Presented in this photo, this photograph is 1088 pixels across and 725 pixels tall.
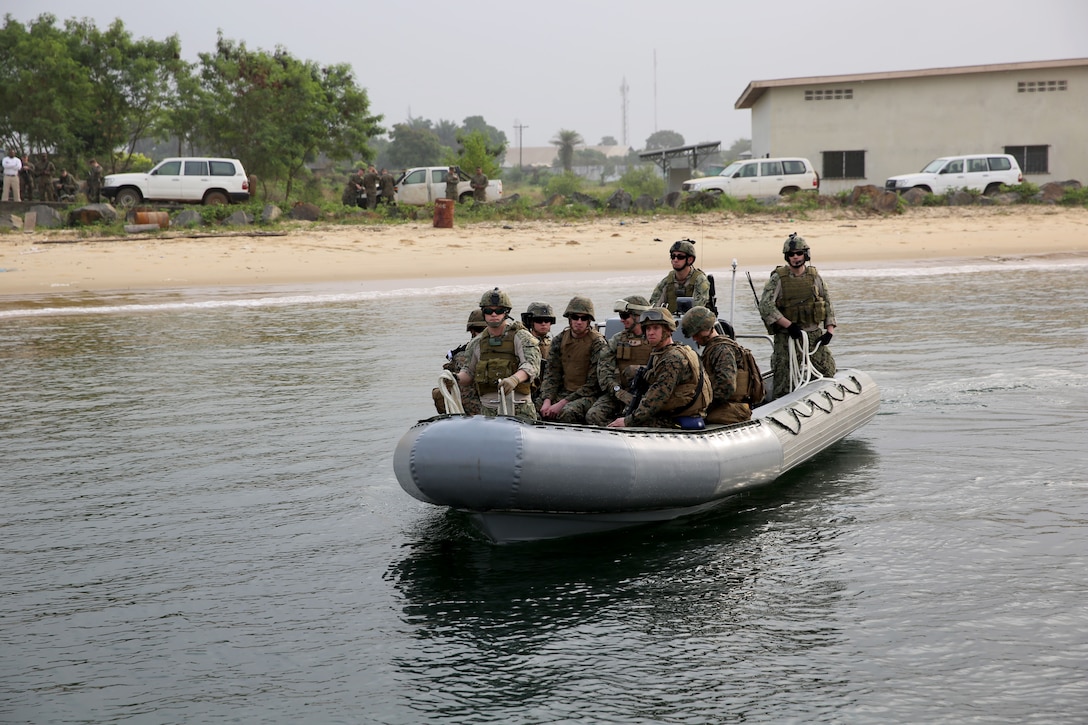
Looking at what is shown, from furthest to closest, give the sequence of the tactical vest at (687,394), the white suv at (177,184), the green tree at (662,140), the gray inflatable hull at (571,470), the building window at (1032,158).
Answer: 1. the green tree at (662,140)
2. the building window at (1032,158)
3. the white suv at (177,184)
4. the tactical vest at (687,394)
5. the gray inflatable hull at (571,470)

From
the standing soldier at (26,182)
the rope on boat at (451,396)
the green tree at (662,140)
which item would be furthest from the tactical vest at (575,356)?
the green tree at (662,140)

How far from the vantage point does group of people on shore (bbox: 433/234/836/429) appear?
7711mm

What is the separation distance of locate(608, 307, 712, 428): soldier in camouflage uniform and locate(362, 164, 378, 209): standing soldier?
72.1 feet

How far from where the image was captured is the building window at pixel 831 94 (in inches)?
1353

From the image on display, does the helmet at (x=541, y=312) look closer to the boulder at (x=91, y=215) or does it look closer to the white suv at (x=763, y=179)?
the boulder at (x=91, y=215)

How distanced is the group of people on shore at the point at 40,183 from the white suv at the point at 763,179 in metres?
14.7

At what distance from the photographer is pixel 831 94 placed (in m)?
34.4

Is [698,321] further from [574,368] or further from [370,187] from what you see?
[370,187]

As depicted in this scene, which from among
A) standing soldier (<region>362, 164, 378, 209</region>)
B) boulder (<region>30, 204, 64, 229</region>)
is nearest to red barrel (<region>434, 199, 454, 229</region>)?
standing soldier (<region>362, 164, 378, 209</region>)

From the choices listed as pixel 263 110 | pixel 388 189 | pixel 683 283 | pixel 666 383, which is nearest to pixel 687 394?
pixel 666 383

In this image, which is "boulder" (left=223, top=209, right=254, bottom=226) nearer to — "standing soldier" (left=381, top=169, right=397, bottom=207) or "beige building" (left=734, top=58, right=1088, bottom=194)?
"standing soldier" (left=381, top=169, right=397, bottom=207)

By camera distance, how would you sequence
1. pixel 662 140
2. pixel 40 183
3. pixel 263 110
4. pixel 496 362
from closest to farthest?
pixel 496 362
pixel 40 183
pixel 263 110
pixel 662 140

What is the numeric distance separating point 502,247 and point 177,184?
839 cm

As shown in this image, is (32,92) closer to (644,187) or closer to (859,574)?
(644,187)
